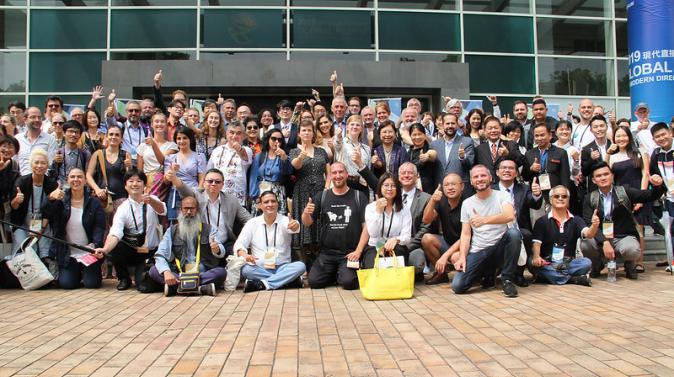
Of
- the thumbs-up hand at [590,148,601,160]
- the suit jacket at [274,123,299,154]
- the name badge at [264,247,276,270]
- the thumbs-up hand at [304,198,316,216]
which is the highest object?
the suit jacket at [274,123,299,154]

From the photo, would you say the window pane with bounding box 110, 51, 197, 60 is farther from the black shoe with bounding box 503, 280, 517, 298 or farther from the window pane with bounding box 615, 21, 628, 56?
the window pane with bounding box 615, 21, 628, 56

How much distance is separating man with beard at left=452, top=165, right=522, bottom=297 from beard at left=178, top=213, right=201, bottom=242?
320 cm

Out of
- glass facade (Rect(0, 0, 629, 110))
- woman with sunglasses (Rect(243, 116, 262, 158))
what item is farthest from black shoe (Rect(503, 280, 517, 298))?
glass facade (Rect(0, 0, 629, 110))

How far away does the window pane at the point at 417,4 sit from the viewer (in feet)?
49.7

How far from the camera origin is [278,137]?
7879 mm

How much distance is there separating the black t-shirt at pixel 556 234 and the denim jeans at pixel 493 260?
757 millimetres

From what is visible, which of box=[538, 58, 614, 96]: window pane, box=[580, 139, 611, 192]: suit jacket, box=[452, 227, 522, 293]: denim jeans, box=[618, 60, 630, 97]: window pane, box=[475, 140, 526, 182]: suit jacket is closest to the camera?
box=[452, 227, 522, 293]: denim jeans

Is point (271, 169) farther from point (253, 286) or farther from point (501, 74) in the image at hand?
point (501, 74)

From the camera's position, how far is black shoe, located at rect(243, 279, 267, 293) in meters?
6.95

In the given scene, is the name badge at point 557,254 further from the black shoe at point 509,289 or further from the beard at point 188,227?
the beard at point 188,227

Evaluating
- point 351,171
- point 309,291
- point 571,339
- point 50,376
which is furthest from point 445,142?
point 50,376

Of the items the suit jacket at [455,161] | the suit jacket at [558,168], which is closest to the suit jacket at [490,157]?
the suit jacket at [455,161]

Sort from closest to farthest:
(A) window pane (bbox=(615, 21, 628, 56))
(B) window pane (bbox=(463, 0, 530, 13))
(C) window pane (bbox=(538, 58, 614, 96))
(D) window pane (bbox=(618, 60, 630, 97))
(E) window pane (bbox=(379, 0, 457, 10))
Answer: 1. (E) window pane (bbox=(379, 0, 457, 10))
2. (B) window pane (bbox=(463, 0, 530, 13))
3. (C) window pane (bbox=(538, 58, 614, 96))
4. (D) window pane (bbox=(618, 60, 630, 97))
5. (A) window pane (bbox=(615, 21, 628, 56))

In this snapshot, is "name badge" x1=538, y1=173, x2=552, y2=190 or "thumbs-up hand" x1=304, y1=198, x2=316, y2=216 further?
"name badge" x1=538, y1=173, x2=552, y2=190
